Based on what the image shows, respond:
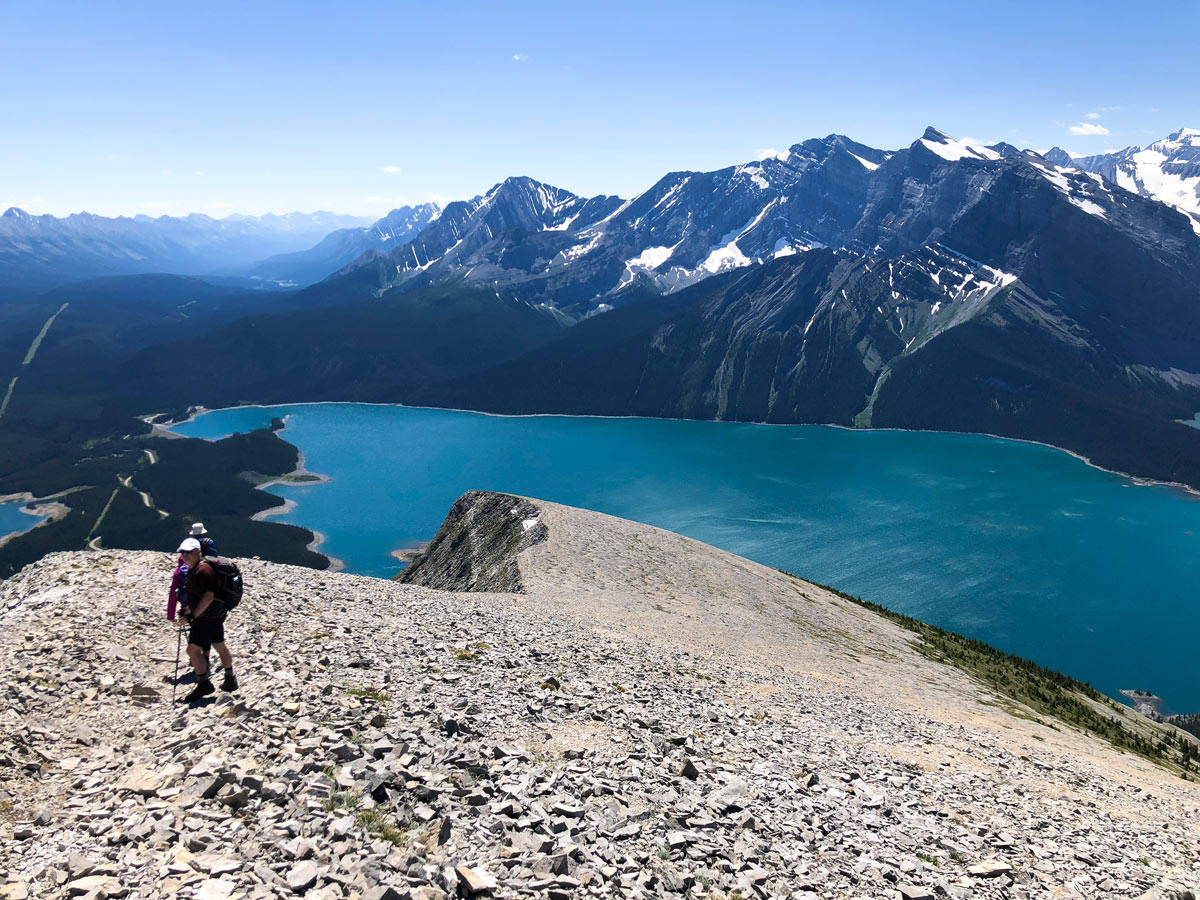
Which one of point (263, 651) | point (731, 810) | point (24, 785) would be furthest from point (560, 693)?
point (24, 785)

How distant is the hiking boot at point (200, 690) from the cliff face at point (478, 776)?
0.43 m

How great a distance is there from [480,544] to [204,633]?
48.4m

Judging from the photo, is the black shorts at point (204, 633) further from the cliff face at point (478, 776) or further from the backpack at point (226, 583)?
the cliff face at point (478, 776)

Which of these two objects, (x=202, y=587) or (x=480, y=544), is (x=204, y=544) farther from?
(x=480, y=544)

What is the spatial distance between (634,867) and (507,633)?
18.7 m

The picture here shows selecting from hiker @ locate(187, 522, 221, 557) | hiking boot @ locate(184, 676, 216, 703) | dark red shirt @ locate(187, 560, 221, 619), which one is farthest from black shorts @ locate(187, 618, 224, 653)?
hiker @ locate(187, 522, 221, 557)

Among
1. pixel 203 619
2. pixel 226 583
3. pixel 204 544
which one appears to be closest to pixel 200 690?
pixel 203 619

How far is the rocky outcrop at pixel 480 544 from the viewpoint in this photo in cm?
5778

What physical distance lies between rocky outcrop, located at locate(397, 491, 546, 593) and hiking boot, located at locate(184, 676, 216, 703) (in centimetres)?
3411

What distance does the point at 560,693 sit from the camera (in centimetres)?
2269

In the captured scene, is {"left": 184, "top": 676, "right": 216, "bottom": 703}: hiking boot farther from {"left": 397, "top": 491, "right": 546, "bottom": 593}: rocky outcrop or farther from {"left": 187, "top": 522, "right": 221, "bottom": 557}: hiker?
{"left": 397, "top": 491, "right": 546, "bottom": 593}: rocky outcrop

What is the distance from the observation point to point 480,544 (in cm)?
6631

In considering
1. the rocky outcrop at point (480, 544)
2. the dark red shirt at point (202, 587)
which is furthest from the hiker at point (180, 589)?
the rocky outcrop at point (480, 544)

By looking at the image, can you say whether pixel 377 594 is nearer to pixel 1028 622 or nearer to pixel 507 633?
pixel 507 633
